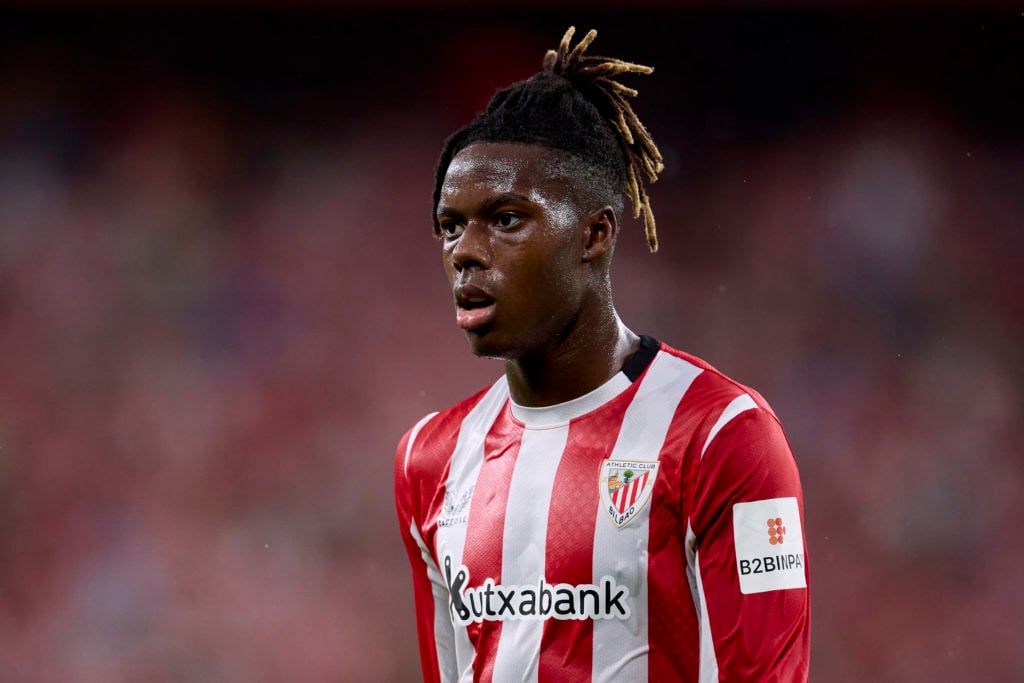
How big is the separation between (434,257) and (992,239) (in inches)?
89.2

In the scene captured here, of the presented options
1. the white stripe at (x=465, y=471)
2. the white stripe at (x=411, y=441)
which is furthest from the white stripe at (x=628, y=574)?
the white stripe at (x=411, y=441)

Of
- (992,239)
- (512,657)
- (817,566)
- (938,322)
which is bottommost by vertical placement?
(817,566)

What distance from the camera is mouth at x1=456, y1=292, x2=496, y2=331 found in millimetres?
1812

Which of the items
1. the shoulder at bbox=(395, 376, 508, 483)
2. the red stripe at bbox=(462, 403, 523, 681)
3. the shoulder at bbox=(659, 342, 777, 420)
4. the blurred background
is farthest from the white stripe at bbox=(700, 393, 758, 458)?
the blurred background

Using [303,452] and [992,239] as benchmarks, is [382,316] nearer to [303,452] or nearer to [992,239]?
[303,452]

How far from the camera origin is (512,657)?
182 centimetres

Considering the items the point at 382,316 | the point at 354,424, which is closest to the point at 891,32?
the point at 382,316

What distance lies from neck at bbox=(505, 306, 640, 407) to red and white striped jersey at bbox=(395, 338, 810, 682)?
0.07 ft

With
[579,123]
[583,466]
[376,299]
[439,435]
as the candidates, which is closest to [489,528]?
[583,466]

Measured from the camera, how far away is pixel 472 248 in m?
1.80

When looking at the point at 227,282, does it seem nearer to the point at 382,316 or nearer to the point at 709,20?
the point at 382,316

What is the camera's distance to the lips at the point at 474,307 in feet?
5.95

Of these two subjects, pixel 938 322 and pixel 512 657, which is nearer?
pixel 512 657

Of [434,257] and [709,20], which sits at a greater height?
[709,20]
